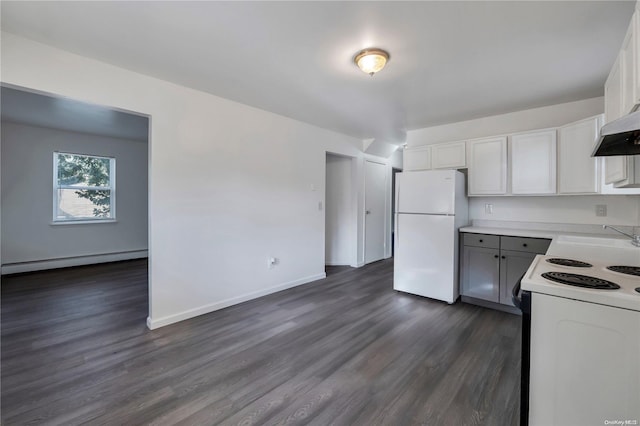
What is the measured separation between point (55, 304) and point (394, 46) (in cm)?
453

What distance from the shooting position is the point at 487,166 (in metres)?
3.42

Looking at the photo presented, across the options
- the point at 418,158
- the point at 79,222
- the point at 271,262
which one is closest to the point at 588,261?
the point at 418,158

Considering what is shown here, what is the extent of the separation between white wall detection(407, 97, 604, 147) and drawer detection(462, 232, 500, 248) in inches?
56.3

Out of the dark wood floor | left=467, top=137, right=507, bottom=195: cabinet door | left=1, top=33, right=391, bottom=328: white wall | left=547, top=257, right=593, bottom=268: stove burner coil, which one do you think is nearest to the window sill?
the dark wood floor

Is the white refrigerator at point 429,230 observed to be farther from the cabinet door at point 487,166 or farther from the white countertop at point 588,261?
the white countertop at point 588,261

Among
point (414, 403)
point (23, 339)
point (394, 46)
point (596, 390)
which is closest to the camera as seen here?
point (596, 390)

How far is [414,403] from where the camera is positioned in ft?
5.58

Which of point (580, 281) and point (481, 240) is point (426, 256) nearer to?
point (481, 240)

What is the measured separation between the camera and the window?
4.92 meters

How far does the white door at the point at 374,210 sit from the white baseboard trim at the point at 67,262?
15.8 feet

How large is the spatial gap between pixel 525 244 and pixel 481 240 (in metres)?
0.42

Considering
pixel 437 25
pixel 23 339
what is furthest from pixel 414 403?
pixel 23 339

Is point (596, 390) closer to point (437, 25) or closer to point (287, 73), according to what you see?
point (437, 25)

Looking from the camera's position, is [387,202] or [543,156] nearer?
[543,156]
